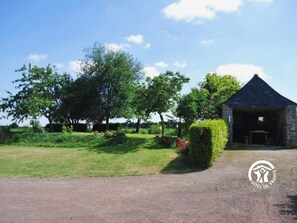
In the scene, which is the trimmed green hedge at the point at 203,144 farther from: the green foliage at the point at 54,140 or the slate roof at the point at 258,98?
the green foliage at the point at 54,140

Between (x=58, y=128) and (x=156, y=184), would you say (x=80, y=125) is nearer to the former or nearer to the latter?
A: (x=58, y=128)

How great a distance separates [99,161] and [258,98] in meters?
11.8

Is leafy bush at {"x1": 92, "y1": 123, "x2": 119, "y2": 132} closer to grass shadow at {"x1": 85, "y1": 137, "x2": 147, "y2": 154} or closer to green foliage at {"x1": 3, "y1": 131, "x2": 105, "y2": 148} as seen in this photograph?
green foliage at {"x1": 3, "y1": 131, "x2": 105, "y2": 148}

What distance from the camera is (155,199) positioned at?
9.48 meters

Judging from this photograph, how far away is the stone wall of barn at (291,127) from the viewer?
797 inches

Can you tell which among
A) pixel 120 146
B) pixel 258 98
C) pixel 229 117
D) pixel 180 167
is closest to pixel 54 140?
pixel 120 146

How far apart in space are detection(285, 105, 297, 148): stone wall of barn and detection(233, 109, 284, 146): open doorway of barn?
230cm

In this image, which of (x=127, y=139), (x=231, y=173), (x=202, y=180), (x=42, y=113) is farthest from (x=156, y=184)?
(x=42, y=113)

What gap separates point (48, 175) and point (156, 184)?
5.72m

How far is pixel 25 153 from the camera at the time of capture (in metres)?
21.4

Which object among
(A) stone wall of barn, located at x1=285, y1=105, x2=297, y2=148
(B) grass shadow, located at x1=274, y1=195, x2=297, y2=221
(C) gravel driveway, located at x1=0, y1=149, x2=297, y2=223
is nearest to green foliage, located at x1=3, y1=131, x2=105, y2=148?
(C) gravel driveway, located at x1=0, y1=149, x2=297, y2=223

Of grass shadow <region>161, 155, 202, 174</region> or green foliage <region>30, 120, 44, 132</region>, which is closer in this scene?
grass shadow <region>161, 155, 202, 174</region>

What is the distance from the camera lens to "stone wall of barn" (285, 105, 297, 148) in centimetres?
2025

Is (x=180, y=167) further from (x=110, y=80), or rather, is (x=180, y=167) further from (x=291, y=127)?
(x=110, y=80)
